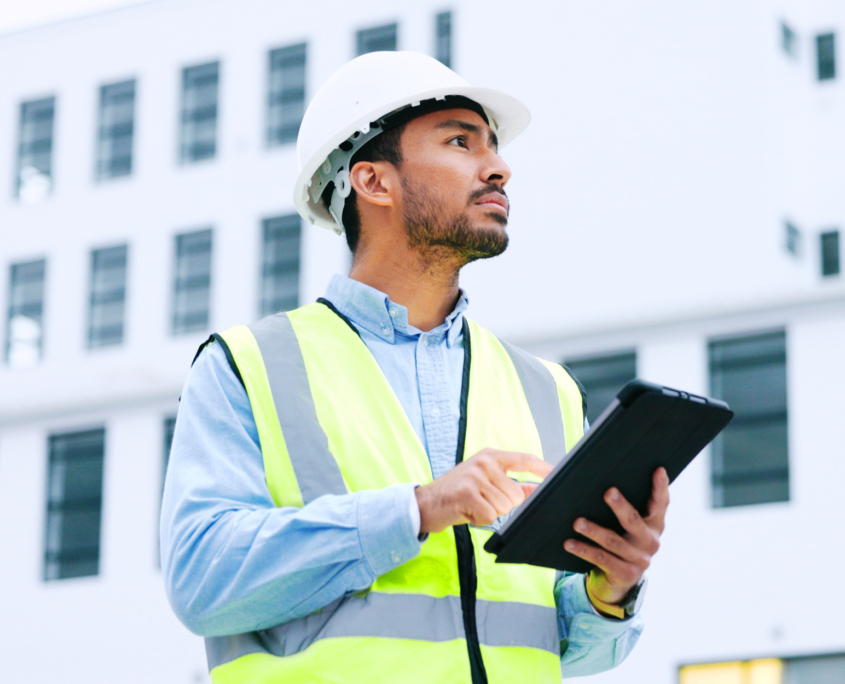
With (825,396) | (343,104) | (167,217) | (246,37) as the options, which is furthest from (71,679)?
(343,104)

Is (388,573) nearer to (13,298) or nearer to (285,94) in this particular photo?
(285,94)

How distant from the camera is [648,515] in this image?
2.52 metres

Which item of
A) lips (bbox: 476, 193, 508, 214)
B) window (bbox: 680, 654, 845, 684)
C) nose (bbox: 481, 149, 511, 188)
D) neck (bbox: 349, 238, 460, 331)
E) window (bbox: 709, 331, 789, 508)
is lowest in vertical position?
window (bbox: 680, 654, 845, 684)

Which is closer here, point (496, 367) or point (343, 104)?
point (496, 367)

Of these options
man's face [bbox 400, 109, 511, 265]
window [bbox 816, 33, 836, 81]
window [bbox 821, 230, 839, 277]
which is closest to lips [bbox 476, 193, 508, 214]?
man's face [bbox 400, 109, 511, 265]

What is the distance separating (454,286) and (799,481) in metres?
11.4

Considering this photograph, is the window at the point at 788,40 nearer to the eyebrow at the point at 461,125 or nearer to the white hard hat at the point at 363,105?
the white hard hat at the point at 363,105

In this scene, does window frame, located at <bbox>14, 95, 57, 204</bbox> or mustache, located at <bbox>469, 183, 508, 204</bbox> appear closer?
mustache, located at <bbox>469, 183, 508, 204</bbox>

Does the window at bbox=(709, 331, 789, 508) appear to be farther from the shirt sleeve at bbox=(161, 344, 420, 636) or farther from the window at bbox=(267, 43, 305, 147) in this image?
the shirt sleeve at bbox=(161, 344, 420, 636)

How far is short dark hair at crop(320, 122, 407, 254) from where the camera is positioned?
3.25 metres

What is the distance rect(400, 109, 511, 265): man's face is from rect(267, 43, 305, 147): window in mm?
15025

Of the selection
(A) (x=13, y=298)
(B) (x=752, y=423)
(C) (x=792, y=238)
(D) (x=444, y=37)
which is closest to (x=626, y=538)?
(B) (x=752, y=423)

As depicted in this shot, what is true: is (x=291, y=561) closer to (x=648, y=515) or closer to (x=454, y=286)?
(x=648, y=515)

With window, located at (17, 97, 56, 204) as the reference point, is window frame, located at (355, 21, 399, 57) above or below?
above
